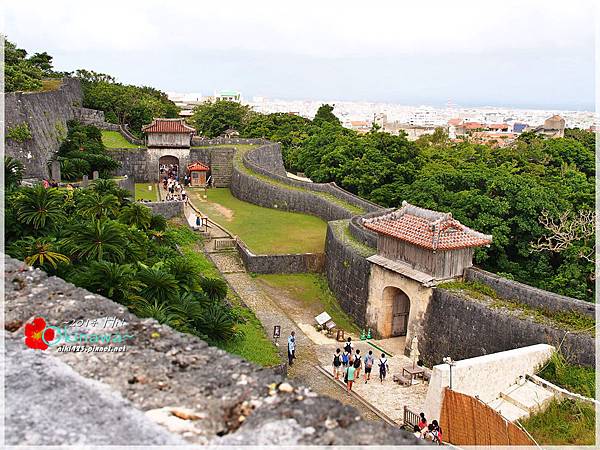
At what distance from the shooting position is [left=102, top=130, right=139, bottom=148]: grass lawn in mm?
35478

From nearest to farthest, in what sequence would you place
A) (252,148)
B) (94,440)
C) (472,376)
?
(94,440), (472,376), (252,148)

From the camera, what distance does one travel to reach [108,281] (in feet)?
35.6

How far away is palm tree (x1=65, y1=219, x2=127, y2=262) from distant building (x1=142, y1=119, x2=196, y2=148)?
21559mm

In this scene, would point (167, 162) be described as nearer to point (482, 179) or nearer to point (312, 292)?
point (312, 292)

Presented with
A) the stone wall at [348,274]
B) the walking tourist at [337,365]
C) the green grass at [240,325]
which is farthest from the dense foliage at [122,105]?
the walking tourist at [337,365]

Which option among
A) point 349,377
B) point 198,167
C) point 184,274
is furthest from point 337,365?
point 198,167

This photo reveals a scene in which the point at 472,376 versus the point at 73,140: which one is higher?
the point at 73,140

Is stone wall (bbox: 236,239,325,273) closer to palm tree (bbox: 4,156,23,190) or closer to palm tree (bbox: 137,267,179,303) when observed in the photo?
palm tree (bbox: 4,156,23,190)

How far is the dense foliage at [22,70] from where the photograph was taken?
102 ft

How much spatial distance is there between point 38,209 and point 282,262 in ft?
33.4

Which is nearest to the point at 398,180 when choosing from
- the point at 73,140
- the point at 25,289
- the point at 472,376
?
the point at 73,140

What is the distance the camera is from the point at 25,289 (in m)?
5.45

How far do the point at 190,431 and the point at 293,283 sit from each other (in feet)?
58.6

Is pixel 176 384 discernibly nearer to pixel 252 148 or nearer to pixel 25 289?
pixel 25 289
